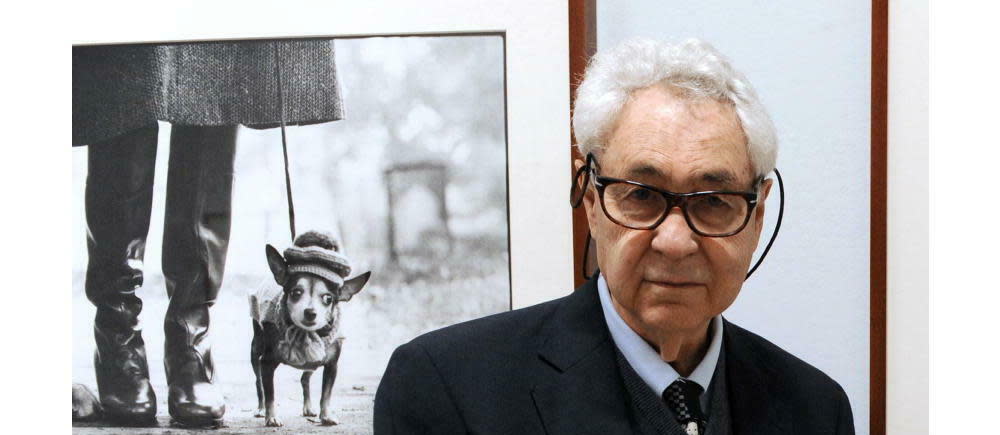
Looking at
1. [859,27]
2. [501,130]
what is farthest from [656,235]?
[859,27]

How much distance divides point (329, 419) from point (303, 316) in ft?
0.56

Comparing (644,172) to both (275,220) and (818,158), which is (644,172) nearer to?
(818,158)

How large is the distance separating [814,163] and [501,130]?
0.50 metres

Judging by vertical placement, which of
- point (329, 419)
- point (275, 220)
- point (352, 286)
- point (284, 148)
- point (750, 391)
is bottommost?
point (329, 419)

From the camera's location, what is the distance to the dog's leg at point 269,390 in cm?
144

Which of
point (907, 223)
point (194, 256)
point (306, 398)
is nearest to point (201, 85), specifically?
point (194, 256)

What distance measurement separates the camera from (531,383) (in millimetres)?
1016

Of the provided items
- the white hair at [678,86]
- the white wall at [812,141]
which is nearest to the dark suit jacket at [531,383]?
the white hair at [678,86]

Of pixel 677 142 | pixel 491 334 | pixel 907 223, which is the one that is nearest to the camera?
pixel 677 142

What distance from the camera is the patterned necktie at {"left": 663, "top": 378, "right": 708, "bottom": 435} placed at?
1016 mm

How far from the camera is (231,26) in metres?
1.44

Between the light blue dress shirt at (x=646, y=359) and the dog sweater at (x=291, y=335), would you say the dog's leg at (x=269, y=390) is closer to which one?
the dog sweater at (x=291, y=335)

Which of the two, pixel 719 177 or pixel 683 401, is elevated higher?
pixel 719 177

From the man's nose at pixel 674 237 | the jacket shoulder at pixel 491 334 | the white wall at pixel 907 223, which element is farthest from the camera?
the white wall at pixel 907 223
